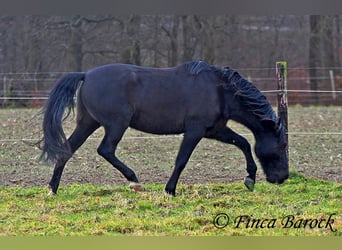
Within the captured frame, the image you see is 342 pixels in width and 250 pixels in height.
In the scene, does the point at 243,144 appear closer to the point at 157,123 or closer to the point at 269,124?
the point at 269,124

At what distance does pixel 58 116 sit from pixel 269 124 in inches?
89.4

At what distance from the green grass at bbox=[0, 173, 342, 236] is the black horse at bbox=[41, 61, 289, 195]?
0.89 feet

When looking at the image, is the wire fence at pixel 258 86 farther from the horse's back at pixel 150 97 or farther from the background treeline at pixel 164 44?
the horse's back at pixel 150 97

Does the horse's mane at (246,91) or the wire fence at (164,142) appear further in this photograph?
the wire fence at (164,142)

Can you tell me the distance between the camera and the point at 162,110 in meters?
6.11

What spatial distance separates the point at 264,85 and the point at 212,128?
13764 millimetres

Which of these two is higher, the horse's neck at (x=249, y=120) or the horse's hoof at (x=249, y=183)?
the horse's neck at (x=249, y=120)

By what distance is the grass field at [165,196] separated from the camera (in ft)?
15.0

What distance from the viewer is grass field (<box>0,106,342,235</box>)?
456 centimetres

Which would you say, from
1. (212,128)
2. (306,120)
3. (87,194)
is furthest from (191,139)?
(306,120)

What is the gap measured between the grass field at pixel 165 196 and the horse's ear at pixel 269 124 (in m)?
0.70

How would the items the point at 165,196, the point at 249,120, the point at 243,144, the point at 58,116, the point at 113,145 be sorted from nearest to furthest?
the point at 165,196
the point at 58,116
the point at 113,145
the point at 249,120
the point at 243,144

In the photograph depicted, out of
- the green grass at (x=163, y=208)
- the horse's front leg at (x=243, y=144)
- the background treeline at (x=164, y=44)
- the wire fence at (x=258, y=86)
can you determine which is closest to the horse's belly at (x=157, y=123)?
the horse's front leg at (x=243, y=144)

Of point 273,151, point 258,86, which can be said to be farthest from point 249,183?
point 258,86
